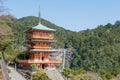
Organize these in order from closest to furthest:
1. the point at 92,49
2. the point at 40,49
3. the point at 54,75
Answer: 1. the point at 54,75
2. the point at 40,49
3. the point at 92,49

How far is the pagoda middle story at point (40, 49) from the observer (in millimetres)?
28891

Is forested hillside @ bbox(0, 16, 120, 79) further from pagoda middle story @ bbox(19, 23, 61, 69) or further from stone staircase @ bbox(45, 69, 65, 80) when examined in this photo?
stone staircase @ bbox(45, 69, 65, 80)

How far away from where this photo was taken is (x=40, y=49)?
29.3 metres

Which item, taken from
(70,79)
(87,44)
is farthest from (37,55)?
(87,44)

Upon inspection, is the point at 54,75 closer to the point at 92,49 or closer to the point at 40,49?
the point at 40,49

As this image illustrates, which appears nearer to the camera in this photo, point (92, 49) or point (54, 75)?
point (54, 75)

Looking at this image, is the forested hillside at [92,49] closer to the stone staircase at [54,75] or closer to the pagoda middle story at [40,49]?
the pagoda middle story at [40,49]

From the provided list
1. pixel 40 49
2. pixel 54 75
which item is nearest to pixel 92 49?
pixel 40 49

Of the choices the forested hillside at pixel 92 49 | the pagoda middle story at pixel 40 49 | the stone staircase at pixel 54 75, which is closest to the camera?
the stone staircase at pixel 54 75

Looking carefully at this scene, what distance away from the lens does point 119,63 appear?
69.9 m

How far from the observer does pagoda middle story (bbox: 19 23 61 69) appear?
94.8 ft

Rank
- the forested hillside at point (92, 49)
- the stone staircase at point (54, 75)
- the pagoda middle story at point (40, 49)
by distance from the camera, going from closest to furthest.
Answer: the stone staircase at point (54, 75) < the pagoda middle story at point (40, 49) < the forested hillside at point (92, 49)

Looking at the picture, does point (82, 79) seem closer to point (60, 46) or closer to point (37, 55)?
point (37, 55)

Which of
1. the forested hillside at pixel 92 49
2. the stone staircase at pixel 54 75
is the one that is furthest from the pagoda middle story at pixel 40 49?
the forested hillside at pixel 92 49
